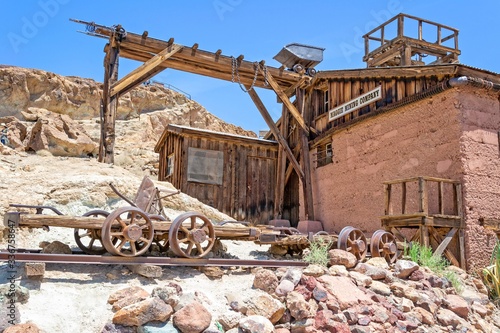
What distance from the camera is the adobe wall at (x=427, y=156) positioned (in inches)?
400

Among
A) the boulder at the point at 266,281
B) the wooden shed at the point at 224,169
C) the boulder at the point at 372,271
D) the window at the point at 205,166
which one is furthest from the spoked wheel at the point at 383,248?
the window at the point at 205,166

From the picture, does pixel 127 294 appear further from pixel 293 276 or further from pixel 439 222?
pixel 439 222

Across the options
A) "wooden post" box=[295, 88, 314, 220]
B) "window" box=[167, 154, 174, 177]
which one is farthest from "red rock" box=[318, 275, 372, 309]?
"window" box=[167, 154, 174, 177]

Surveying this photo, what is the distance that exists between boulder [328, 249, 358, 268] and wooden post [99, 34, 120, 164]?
7.89 m

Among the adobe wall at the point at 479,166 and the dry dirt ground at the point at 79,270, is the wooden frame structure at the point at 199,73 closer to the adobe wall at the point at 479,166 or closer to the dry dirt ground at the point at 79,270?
the dry dirt ground at the point at 79,270

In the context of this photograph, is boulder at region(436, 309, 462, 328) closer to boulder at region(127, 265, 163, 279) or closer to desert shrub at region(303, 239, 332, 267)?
desert shrub at region(303, 239, 332, 267)

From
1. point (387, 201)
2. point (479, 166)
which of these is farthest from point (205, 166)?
point (479, 166)

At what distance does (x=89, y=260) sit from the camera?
6.25 metres

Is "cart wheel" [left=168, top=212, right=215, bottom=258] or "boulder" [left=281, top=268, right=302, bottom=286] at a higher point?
"cart wheel" [left=168, top=212, right=215, bottom=258]

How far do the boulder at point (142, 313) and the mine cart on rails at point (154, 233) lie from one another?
1.32 m

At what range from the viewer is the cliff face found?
113 ft

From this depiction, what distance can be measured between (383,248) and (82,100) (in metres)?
31.9

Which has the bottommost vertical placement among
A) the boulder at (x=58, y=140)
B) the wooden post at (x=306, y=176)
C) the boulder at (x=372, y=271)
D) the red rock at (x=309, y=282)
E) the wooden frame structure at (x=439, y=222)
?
the red rock at (x=309, y=282)

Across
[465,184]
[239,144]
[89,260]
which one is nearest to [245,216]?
[239,144]
